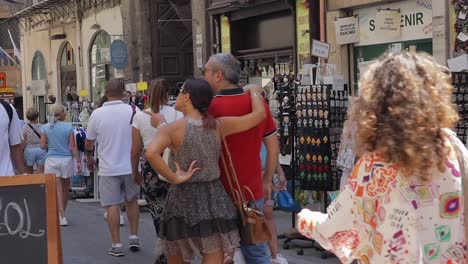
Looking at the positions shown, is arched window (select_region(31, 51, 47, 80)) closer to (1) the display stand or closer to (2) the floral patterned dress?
(1) the display stand

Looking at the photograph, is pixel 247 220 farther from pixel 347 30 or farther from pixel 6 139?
pixel 347 30

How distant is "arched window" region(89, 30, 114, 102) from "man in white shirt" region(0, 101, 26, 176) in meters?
17.6

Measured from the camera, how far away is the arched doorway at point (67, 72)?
28.7m

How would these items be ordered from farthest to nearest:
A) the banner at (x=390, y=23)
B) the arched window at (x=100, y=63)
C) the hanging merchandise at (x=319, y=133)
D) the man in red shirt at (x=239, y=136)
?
the arched window at (x=100, y=63) < the banner at (x=390, y=23) < the hanging merchandise at (x=319, y=133) < the man in red shirt at (x=239, y=136)

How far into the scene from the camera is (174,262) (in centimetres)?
562

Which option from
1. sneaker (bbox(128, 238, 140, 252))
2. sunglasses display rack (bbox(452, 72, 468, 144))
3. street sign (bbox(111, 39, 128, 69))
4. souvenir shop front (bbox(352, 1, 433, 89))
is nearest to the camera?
sunglasses display rack (bbox(452, 72, 468, 144))

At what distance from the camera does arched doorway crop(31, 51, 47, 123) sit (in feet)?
106

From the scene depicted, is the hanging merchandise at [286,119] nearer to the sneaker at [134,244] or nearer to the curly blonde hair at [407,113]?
the sneaker at [134,244]

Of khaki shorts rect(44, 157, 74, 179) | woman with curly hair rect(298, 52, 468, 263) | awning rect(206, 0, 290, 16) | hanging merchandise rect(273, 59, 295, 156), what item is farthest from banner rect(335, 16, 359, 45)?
woman with curly hair rect(298, 52, 468, 263)

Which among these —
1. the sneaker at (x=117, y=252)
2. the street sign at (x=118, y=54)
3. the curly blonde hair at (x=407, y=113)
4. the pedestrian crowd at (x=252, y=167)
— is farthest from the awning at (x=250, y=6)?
the curly blonde hair at (x=407, y=113)

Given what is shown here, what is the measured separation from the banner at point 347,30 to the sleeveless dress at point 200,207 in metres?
8.44

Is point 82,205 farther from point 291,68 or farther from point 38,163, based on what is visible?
point 291,68

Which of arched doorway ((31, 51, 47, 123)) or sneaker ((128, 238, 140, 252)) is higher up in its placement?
arched doorway ((31, 51, 47, 123))

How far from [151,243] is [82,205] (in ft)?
15.2
